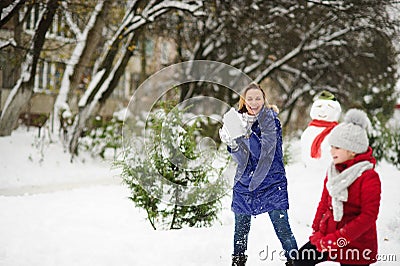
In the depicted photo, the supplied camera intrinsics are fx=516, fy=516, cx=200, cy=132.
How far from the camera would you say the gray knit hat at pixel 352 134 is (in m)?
3.77

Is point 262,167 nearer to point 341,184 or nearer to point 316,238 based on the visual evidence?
point 316,238

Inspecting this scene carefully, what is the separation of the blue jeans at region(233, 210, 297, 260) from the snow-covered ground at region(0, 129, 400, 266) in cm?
44

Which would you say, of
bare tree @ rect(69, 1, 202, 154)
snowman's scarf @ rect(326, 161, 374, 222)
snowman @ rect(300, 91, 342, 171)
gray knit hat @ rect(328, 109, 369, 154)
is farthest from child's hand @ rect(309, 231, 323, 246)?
bare tree @ rect(69, 1, 202, 154)

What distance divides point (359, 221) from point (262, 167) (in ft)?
4.81

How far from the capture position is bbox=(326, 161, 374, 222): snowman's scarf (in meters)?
3.70

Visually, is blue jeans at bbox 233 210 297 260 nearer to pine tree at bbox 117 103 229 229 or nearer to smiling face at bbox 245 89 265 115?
smiling face at bbox 245 89 265 115

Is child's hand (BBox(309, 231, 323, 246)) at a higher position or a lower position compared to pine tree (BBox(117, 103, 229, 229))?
lower

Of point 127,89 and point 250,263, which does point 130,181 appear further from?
point 127,89

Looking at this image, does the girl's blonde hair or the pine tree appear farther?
the pine tree

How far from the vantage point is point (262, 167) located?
495 cm

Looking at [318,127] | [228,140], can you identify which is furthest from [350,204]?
[318,127]

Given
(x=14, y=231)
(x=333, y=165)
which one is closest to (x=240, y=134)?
(x=333, y=165)

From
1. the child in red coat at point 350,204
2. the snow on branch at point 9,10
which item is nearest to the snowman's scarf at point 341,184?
the child in red coat at point 350,204

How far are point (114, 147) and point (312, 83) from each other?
13.2 meters
